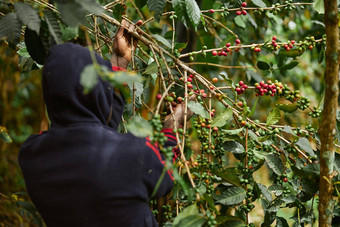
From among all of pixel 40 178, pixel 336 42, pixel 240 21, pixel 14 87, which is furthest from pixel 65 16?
pixel 14 87

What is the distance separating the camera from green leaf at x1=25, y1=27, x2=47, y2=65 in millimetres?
1258

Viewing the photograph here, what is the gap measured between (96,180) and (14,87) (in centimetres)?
434

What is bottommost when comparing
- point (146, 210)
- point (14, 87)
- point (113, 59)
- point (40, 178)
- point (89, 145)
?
point (14, 87)

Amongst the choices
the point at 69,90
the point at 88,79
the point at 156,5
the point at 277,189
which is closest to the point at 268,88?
the point at 277,189

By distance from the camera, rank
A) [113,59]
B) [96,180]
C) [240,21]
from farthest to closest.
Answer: [240,21]
[113,59]
[96,180]

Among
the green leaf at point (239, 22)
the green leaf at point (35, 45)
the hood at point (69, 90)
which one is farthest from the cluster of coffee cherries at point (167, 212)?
the green leaf at point (239, 22)

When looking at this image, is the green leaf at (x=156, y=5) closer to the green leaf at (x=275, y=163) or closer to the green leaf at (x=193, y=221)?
the green leaf at (x=275, y=163)

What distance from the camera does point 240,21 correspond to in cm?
245

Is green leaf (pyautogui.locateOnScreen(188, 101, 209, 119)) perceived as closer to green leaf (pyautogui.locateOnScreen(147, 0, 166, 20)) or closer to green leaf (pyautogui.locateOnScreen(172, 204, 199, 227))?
green leaf (pyautogui.locateOnScreen(172, 204, 199, 227))

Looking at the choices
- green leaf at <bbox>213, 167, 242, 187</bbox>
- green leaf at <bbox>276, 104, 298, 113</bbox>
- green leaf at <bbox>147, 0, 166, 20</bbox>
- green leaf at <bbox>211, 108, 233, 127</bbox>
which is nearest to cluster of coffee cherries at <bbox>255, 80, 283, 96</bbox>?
green leaf at <bbox>276, 104, 298, 113</bbox>

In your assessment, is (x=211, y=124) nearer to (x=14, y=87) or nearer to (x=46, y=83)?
(x=46, y=83)

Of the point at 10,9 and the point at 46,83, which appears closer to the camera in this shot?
the point at 46,83

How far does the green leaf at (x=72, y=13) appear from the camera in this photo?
3.17 feet

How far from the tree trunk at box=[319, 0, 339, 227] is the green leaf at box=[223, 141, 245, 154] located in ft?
1.02
